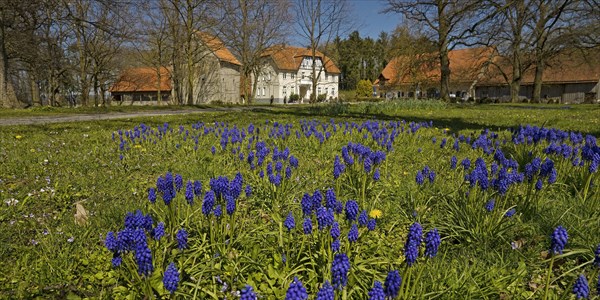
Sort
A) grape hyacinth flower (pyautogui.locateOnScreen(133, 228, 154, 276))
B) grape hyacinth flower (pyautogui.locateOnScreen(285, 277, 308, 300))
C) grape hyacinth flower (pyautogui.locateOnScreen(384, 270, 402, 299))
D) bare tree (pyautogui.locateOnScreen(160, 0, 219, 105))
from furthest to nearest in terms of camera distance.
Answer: bare tree (pyautogui.locateOnScreen(160, 0, 219, 105)) < grape hyacinth flower (pyautogui.locateOnScreen(133, 228, 154, 276)) < grape hyacinth flower (pyautogui.locateOnScreen(384, 270, 402, 299)) < grape hyacinth flower (pyautogui.locateOnScreen(285, 277, 308, 300))

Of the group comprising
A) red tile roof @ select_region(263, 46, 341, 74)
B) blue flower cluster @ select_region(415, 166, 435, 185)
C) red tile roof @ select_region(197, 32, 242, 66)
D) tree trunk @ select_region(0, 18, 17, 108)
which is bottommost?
blue flower cluster @ select_region(415, 166, 435, 185)

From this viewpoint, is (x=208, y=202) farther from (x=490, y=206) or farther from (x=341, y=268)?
(x=490, y=206)

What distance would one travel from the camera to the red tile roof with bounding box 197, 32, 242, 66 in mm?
32469

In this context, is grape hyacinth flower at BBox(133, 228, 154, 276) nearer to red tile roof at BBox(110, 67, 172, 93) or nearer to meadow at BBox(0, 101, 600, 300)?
meadow at BBox(0, 101, 600, 300)

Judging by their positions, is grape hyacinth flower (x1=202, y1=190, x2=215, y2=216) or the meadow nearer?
the meadow

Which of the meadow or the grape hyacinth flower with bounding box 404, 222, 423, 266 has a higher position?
the grape hyacinth flower with bounding box 404, 222, 423, 266

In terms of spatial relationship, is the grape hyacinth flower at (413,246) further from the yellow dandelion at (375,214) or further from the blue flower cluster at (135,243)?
A: the yellow dandelion at (375,214)

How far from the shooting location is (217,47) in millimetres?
34156

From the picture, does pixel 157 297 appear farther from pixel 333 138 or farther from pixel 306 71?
pixel 306 71

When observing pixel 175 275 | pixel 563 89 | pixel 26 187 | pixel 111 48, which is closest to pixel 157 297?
pixel 175 275

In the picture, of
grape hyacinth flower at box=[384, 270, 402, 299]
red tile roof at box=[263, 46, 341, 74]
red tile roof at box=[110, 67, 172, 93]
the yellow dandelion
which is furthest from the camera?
red tile roof at box=[263, 46, 341, 74]

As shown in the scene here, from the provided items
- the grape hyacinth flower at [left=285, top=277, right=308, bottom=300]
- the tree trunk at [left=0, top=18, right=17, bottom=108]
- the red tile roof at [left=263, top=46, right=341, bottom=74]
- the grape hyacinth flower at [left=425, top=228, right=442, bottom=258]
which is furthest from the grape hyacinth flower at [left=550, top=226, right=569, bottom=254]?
the red tile roof at [left=263, top=46, right=341, bottom=74]

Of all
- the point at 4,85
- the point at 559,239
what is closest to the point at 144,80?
the point at 4,85

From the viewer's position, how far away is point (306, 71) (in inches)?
2643
